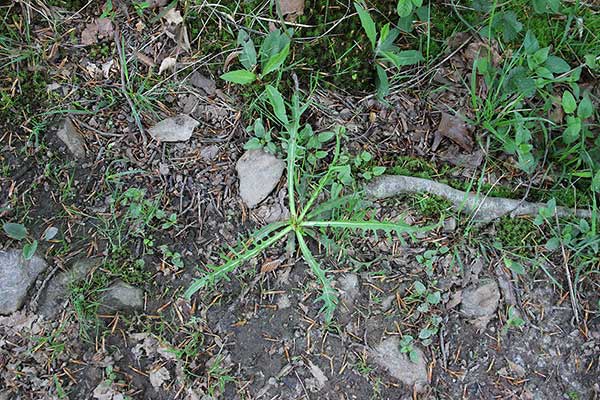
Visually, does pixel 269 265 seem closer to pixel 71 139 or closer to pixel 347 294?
pixel 347 294

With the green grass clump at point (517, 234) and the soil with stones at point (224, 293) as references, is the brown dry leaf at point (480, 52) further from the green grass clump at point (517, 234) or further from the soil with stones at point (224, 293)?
the green grass clump at point (517, 234)

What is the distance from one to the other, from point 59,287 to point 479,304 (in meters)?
1.96

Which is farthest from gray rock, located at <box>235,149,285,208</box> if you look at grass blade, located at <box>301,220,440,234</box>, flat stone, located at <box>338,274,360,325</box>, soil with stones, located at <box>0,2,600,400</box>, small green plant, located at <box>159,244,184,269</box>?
flat stone, located at <box>338,274,360,325</box>

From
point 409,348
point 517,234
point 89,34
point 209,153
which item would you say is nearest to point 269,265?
point 209,153

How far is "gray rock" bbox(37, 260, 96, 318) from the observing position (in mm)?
2480

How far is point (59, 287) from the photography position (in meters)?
2.51

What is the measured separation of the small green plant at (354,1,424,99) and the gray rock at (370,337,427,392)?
1210 mm

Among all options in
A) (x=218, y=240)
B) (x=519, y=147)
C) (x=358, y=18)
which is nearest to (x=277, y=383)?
(x=218, y=240)

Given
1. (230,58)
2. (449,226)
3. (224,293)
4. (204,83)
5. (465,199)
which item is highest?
(230,58)

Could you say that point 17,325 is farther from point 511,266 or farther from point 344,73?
point 511,266

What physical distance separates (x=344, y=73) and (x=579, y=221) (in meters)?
1.37

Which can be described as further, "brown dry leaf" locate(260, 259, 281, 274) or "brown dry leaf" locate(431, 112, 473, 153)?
"brown dry leaf" locate(431, 112, 473, 153)

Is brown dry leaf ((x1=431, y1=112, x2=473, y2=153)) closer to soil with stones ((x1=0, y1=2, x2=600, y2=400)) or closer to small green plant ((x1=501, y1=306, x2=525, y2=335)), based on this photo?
soil with stones ((x1=0, y1=2, x2=600, y2=400))

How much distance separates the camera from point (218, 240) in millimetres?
2584
